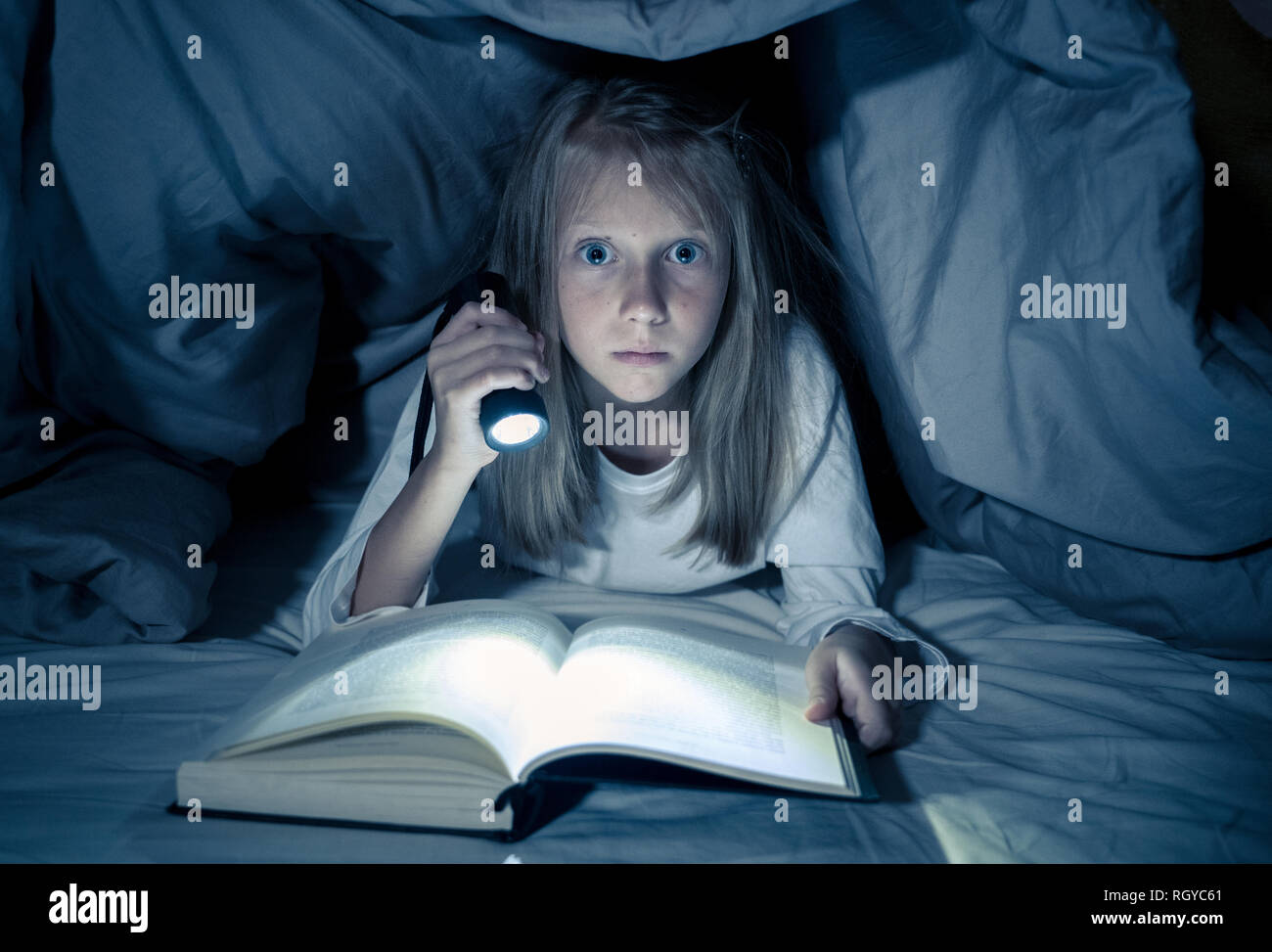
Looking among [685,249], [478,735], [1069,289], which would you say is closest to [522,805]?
[478,735]

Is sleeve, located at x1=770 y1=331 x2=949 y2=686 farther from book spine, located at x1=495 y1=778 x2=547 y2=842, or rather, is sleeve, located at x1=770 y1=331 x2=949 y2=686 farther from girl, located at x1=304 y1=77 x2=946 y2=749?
book spine, located at x1=495 y1=778 x2=547 y2=842

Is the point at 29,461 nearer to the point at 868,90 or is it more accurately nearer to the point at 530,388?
the point at 530,388

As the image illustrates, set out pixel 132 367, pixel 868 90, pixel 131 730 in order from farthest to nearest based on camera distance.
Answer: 1. pixel 132 367
2. pixel 868 90
3. pixel 131 730

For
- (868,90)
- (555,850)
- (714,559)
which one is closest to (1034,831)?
(555,850)

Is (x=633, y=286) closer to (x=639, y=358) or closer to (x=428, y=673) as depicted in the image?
(x=639, y=358)

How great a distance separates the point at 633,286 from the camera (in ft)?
2.63

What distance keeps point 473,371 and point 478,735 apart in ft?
1.10

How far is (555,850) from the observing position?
58 cm

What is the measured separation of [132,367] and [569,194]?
0.47 metres

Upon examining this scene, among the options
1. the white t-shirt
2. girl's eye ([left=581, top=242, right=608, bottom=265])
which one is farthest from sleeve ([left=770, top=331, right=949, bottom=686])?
girl's eye ([left=581, top=242, right=608, bottom=265])
